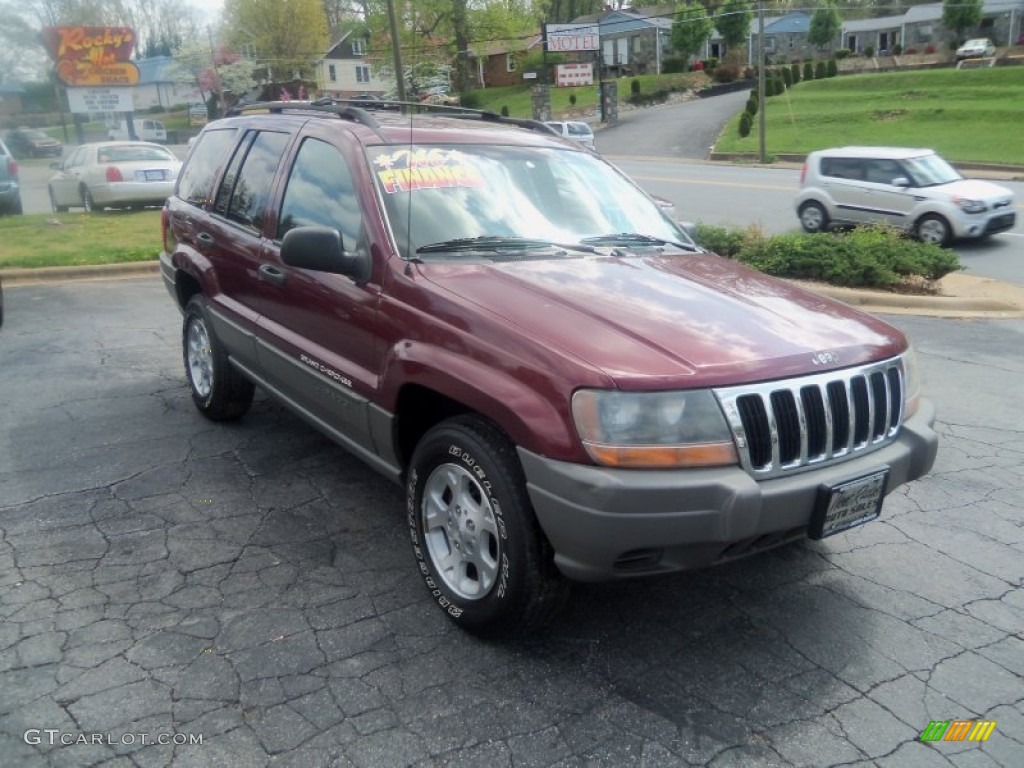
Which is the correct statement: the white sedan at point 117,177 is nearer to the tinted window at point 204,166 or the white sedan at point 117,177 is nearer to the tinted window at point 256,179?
the tinted window at point 204,166

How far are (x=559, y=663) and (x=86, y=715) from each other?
5.31 ft

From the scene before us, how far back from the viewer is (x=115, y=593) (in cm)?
377

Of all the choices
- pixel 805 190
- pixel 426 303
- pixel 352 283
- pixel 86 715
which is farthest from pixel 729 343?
pixel 805 190

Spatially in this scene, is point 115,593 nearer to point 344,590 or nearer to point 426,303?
point 344,590

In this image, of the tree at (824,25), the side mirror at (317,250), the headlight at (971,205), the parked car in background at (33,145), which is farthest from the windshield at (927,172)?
the tree at (824,25)

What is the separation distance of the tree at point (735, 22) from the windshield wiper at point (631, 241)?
215 feet

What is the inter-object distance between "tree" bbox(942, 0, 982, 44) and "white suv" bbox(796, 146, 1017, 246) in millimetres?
50816

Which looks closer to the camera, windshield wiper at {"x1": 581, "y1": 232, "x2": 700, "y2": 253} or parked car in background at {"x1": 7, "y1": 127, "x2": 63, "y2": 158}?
windshield wiper at {"x1": 581, "y1": 232, "x2": 700, "y2": 253}

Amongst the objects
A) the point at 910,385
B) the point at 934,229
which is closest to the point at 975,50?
the point at 934,229

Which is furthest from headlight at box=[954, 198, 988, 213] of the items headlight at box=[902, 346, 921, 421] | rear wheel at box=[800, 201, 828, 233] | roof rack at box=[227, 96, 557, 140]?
headlight at box=[902, 346, 921, 421]

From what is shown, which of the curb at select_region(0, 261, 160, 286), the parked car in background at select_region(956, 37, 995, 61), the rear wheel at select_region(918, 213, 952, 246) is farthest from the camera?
the parked car in background at select_region(956, 37, 995, 61)

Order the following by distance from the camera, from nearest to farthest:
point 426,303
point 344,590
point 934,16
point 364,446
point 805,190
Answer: point 426,303 → point 344,590 → point 364,446 → point 805,190 → point 934,16

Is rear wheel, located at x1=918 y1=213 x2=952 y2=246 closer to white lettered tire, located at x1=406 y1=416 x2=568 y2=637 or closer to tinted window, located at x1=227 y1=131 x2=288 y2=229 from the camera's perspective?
tinted window, located at x1=227 y1=131 x2=288 y2=229

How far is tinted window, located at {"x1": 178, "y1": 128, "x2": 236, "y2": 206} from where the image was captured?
5.67 meters
